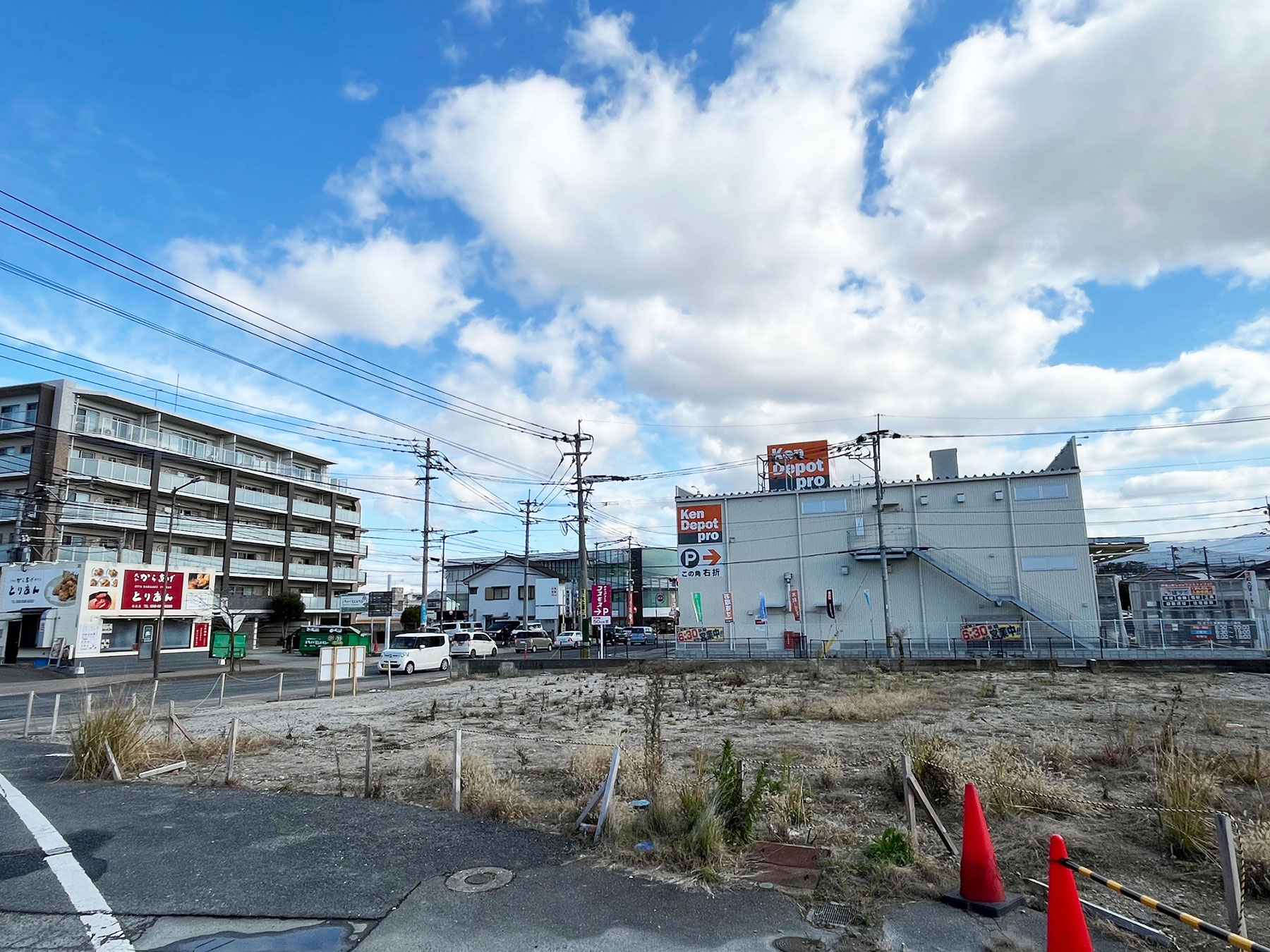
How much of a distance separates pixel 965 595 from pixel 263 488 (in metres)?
50.0

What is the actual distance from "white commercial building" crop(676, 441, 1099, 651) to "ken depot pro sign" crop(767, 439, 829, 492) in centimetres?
12

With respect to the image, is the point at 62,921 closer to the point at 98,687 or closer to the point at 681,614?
the point at 98,687

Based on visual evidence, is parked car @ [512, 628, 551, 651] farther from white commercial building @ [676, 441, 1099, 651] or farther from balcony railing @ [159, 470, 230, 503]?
balcony railing @ [159, 470, 230, 503]

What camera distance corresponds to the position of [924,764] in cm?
782

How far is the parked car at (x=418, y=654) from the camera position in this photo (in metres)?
34.5

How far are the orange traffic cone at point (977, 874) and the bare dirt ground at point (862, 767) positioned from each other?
0.28m

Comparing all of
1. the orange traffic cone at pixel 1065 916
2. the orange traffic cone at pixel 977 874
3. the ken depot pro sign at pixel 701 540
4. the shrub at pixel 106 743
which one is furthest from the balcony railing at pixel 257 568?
the orange traffic cone at pixel 1065 916

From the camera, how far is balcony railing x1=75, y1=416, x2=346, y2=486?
4681cm

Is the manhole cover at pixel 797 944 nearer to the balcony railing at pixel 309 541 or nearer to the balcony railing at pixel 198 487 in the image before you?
the balcony railing at pixel 198 487

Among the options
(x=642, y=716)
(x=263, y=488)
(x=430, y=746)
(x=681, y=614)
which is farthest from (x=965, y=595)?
(x=263, y=488)

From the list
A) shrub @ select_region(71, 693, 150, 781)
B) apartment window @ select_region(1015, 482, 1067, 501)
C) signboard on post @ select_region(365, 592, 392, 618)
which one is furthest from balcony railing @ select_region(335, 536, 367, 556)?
shrub @ select_region(71, 693, 150, 781)

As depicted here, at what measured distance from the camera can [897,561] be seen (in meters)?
41.4

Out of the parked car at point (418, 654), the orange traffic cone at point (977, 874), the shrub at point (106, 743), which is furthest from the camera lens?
the parked car at point (418, 654)

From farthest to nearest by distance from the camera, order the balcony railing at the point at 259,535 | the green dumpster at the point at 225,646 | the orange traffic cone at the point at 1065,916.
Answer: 1. the balcony railing at the point at 259,535
2. the green dumpster at the point at 225,646
3. the orange traffic cone at the point at 1065,916
